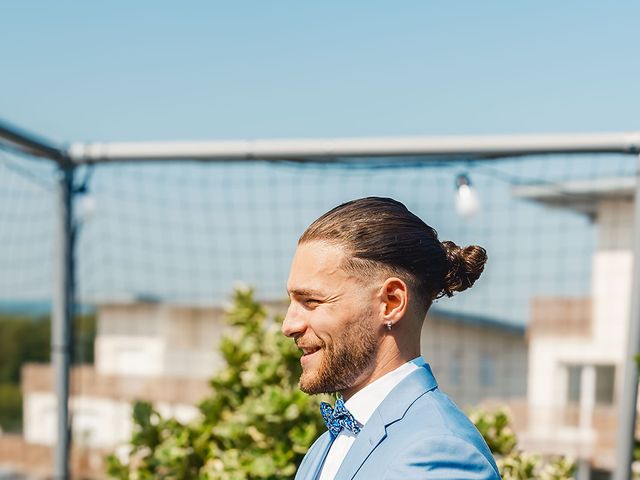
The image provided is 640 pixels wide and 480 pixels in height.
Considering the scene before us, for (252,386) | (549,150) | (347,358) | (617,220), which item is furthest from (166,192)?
(617,220)

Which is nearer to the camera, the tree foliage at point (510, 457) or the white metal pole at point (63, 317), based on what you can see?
the tree foliage at point (510, 457)

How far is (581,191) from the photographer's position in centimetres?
418

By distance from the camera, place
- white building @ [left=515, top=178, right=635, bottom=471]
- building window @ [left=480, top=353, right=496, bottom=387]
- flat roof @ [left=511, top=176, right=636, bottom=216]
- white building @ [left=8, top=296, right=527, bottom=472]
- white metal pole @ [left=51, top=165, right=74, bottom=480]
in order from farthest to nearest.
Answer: white building @ [left=515, top=178, right=635, bottom=471], building window @ [left=480, top=353, right=496, bottom=387], white building @ [left=8, top=296, right=527, bottom=472], flat roof @ [left=511, top=176, right=636, bottom=216], white metal pole @ [left=51, top=165, right=74, bottom=480]

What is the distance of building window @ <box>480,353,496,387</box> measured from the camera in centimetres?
977

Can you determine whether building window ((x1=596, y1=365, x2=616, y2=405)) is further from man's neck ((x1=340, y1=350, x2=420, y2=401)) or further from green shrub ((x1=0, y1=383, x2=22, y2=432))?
green shrub ((x1=0, y1=383, x2=22, y2=432))

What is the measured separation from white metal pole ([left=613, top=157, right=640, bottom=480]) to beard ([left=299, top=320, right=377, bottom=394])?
1900 mm

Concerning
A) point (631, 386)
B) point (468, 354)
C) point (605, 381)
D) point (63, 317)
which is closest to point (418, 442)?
point (631, 386)

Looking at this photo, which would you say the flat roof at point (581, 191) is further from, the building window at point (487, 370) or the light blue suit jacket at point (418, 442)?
the building window at point (487, 370)

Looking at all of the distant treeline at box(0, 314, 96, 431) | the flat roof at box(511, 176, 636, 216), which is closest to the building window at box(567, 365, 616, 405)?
the flat roof at box(511, 176, 636, 216)

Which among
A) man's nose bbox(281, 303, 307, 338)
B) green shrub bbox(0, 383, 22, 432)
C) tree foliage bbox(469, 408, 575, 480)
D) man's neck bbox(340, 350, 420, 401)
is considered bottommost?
green shrub bbox(0, 383, 22, 432)

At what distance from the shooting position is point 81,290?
3809 mm

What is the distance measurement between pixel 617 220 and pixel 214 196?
318cm

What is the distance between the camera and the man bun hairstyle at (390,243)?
1.55 meters

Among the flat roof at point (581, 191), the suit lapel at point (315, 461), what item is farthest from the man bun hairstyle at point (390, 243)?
the flat roof at point (581, 191)
